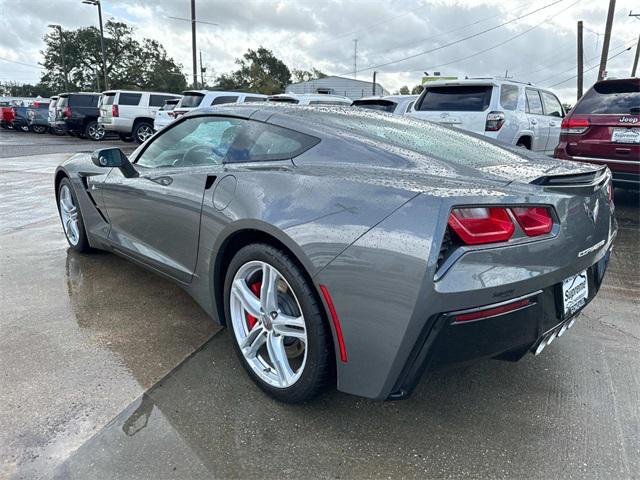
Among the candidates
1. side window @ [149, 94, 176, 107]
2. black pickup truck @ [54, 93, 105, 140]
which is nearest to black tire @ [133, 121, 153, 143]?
side window @ [149, 94, 176, 107]

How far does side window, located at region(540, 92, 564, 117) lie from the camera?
868cm

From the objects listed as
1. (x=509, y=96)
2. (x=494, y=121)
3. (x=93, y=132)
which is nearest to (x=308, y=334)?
(x=494, y=121)

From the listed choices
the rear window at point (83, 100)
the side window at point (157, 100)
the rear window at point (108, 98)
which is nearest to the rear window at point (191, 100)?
the side window at point (157, 100)

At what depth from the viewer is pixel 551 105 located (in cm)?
896

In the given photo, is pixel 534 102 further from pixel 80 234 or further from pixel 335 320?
pixel 335 320

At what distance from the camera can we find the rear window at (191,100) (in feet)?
39.6

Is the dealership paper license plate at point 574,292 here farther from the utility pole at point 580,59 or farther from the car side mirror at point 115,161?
the utility pole at point 580,59

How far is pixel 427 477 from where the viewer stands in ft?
5.74

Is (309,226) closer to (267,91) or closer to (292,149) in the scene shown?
(292,149)

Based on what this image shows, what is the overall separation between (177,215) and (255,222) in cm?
79

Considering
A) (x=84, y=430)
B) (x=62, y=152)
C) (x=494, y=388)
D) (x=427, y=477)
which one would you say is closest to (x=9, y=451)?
(x=84, y=430)

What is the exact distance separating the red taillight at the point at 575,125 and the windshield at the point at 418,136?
3488 millimetres

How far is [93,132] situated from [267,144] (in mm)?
19829

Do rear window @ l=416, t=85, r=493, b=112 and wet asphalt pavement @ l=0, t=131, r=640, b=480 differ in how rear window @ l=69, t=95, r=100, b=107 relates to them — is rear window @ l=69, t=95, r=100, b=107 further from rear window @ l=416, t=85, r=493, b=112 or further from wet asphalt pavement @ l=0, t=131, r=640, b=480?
wet asphalt pavement @ l=0, t=131, r=640, b=480
